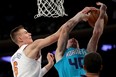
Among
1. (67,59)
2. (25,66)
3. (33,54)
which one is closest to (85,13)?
(67,59)

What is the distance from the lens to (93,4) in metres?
8.04

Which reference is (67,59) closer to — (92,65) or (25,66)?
(25,66)

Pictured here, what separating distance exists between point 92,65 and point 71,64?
1.25 meters

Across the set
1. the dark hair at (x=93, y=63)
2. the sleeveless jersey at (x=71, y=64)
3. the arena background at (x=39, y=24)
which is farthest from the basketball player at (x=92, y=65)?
the arena background at (x=39, y=24)

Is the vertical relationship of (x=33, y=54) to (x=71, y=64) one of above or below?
above

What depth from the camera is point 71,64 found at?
14.0ft

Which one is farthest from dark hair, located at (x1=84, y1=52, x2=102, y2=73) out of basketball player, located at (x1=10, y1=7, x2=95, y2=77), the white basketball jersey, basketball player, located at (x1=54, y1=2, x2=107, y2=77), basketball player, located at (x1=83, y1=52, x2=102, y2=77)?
the white basketball jersey

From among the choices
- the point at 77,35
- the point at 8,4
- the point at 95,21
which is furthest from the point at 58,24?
the point at 95,21

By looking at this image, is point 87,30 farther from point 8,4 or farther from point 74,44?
point 74,44

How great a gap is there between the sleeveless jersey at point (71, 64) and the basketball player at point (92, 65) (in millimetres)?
A: 1145

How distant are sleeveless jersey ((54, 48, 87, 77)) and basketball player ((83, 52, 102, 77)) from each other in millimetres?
1145

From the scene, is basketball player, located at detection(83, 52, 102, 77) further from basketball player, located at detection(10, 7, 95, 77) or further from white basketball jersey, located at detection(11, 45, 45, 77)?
white basketball jersey, located at detection(11, 45, 45, 77)

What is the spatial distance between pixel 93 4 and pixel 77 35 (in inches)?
51.7

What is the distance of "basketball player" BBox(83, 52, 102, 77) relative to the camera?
9.85 feet
